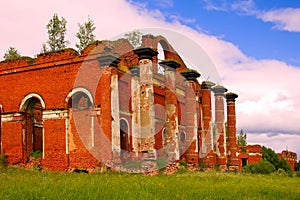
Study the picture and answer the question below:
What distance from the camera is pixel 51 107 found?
19.5m

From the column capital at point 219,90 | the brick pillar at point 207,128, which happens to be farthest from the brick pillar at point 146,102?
the column capital at point 219,90

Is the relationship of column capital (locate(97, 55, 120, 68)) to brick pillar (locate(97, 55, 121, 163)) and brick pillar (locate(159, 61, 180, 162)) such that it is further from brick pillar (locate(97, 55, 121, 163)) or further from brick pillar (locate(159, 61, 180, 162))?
brick pillar (locate(159, 61, 180, 162))

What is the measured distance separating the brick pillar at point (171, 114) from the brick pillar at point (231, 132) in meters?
8.98

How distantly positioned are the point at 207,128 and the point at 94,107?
1092 centimetres

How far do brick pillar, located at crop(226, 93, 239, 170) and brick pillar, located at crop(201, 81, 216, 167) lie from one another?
87.5 inches

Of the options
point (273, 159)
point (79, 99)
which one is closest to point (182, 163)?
point (79, 99)

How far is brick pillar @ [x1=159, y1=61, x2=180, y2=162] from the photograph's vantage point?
21.5 meters

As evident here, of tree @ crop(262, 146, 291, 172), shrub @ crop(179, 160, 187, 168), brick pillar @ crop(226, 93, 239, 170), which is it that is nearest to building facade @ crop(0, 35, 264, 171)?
shrub @ crop(179, 160, 187, 168)

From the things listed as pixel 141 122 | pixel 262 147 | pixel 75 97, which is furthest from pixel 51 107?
pixel 262 147

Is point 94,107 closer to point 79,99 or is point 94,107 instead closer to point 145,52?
point 79,99

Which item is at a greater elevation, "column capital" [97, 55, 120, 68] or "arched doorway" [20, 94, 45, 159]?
"column capital" [97, 55, 120, 68]

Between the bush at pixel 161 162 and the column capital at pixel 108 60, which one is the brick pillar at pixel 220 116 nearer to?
the bush at pixel 161 162

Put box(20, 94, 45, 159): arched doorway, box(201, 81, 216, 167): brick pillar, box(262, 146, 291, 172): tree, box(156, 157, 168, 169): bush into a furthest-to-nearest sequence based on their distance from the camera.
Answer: box(262, 146, 291, 172): tree < box(201, 81, 216, 167): brick pillar < box(20, 94, 45, 159): arched doorway < box(156, 157, 168, 169): bush

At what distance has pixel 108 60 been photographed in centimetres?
1812
